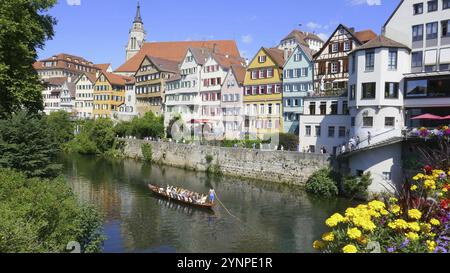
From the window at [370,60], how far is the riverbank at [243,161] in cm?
855

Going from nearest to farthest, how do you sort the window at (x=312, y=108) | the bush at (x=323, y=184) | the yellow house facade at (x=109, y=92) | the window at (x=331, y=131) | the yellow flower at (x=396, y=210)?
1. the yellow flower at (x=396, y=210)
2. the bush at (x=323, y=184)
3. the window at (x=331, y=131)
4. the window at (x=312, y=108)
5. the yellow house facade at (x=109, y=92)

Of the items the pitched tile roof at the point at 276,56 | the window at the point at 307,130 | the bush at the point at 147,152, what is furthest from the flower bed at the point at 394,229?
the bush at the point at 147,152

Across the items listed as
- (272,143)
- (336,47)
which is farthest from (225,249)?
(336,47)

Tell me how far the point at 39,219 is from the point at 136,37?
118 metres

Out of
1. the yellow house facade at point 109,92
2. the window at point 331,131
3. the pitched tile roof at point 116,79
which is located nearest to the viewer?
the window at point 331,131

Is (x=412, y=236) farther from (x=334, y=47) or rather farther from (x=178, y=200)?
(x=334, y=47)

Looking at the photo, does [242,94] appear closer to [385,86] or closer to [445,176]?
[385,86]

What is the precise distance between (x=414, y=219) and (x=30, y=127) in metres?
18.1

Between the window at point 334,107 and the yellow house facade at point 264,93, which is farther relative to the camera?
the yellow house facade at point 264,93

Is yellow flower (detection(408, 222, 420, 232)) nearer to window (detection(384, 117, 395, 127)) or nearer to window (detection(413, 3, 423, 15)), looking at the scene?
window (detection(384, 117, 395, 127))

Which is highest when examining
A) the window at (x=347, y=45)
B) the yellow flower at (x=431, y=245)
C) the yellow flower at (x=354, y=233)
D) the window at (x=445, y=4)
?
the window at (x=445, y=4)

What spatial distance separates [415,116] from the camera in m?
33.7

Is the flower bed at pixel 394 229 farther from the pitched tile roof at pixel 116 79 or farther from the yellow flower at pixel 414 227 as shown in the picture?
the pitched tile roof at pixel 116 79

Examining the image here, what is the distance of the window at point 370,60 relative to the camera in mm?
33747
